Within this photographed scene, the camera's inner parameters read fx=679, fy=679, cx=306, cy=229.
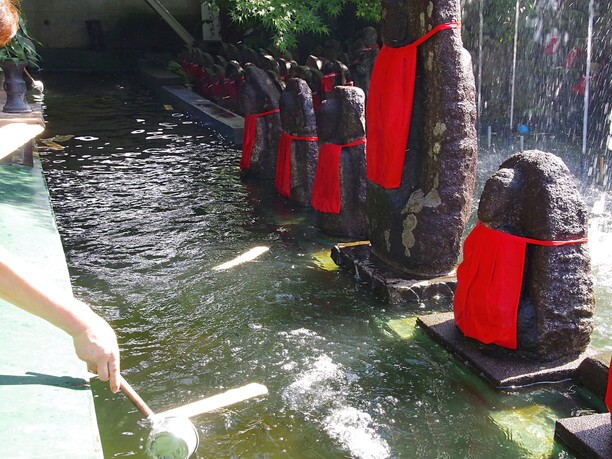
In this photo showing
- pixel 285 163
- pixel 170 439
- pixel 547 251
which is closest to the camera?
pixel 170 439

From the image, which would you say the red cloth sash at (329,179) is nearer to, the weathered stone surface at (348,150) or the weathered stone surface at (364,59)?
the weathered stone surface at (348,150)

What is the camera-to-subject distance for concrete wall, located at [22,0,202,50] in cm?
2397

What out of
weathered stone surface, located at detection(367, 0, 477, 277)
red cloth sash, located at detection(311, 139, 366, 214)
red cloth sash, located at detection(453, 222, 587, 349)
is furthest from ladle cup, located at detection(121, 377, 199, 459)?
red cloth sash, located at detection(311, 139, 366, 214)

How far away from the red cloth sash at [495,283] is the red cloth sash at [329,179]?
2.39 metres

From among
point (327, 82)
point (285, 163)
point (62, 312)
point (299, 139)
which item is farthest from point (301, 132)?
point (62, 312)

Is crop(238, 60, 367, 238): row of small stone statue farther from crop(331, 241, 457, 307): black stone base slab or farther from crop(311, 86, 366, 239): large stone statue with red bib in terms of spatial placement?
crop(331, 241, 457, 307): black stone base slab

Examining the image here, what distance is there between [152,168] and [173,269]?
4.08m

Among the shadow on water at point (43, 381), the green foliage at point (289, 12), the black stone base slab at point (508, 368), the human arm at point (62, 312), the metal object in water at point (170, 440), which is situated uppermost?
the green foliage at point (289, 12)

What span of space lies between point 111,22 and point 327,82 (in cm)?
1662

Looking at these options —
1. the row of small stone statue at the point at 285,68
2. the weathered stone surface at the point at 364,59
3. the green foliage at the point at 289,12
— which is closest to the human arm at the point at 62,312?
the row of small stone statue at the point at 285,68

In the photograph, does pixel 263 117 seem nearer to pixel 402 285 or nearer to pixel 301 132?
pixel 301 132

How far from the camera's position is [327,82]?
10602 mm

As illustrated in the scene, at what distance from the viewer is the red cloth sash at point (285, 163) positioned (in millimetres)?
7492

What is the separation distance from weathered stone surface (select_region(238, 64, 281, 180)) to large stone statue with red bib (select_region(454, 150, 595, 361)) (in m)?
Answer: 5.00
